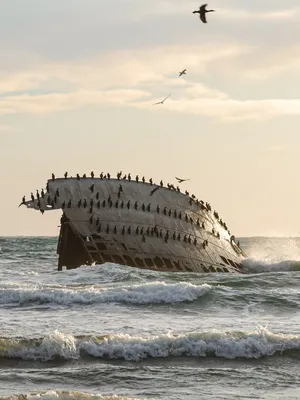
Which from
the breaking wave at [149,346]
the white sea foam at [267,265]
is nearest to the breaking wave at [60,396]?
the breaking wave at [149,346]

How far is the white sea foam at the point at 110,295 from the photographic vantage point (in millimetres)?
32500

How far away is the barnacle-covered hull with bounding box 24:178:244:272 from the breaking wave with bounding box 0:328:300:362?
24401 mm

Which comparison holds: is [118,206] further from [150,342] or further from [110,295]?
[150,342]

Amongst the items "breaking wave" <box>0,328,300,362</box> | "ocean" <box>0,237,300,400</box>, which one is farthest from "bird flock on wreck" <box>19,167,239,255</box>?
"breaking wave" <box>0,328,300,362</box>

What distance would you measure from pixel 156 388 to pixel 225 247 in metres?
38.6

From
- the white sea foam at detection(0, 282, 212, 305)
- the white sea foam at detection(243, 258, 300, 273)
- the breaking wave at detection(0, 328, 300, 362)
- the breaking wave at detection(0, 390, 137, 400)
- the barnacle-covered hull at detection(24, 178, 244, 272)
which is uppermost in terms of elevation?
the barnacle-covered hull at detection(24, 178, 244, 272)

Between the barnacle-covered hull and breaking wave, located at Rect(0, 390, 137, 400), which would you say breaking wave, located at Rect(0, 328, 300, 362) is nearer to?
breaking wave, located at Rect(0, 390, 137, 400)

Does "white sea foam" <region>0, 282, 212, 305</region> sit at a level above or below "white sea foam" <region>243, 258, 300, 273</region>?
below

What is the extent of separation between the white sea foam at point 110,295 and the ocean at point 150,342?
37 millimetres

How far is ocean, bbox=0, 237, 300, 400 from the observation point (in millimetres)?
18516

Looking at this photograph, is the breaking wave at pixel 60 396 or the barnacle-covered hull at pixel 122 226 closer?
the breaking wave at pixel 60 396

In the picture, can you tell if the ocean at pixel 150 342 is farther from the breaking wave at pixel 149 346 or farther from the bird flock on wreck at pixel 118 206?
the bird flock on wreck at pixel 118 206

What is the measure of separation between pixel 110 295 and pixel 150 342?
10.4 metres

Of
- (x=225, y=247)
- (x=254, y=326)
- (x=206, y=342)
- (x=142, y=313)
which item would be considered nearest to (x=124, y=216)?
(x=225, y=247)
